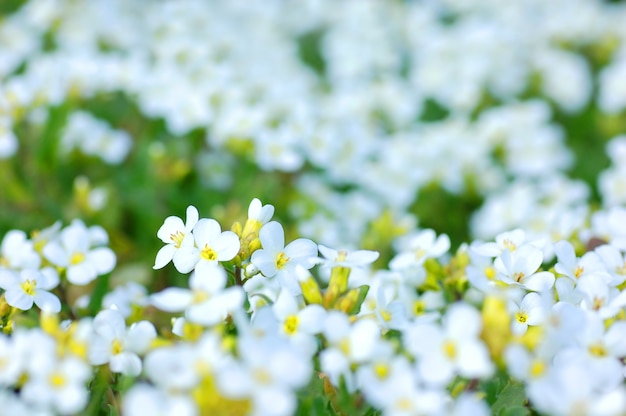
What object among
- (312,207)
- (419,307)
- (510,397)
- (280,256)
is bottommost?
(312,207)

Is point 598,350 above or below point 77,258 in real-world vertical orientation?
above

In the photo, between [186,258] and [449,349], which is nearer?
[449,349]

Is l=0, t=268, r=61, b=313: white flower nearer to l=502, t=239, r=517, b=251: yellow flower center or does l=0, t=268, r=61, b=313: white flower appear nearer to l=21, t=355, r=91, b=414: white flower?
l=21, t=355, r=91, b=414: white flower

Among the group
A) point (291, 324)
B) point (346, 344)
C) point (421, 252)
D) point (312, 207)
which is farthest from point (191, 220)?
point (312, 207)

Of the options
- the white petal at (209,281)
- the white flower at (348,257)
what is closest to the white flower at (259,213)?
the white flower at (348,257)

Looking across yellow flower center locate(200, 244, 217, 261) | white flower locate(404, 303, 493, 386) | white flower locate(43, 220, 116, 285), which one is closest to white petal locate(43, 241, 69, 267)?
white flower locate(43, 220, 116, 285)

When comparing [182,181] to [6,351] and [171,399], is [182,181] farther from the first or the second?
[171,399]

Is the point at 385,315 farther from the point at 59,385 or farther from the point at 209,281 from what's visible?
the point at 59,385

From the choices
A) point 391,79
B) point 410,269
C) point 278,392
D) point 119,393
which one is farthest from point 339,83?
point 278,392
